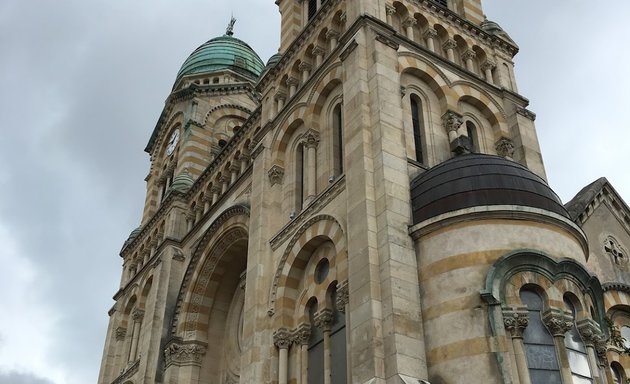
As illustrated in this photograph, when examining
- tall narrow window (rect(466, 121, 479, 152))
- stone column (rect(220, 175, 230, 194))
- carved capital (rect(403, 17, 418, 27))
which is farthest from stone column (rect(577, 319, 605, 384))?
stone column (rect(220, 175, 230, 194))

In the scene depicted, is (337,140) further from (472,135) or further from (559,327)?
(559,327)

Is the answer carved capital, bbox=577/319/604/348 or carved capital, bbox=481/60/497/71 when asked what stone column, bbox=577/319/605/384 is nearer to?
carved capital, bbox=577/319/604/348

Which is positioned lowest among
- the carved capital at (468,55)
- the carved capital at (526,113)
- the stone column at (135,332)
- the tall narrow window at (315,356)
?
the tall narrow window at (315,356)

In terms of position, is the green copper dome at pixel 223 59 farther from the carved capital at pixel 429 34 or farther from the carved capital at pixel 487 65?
the carved capital at pixel 487 65

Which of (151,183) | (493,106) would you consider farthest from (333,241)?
(151,183)

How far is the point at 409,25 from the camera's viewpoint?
23.5 metres

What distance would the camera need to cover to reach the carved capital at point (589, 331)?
1589 cm

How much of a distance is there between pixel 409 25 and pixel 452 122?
4011mm

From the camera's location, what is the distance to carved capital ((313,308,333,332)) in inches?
725

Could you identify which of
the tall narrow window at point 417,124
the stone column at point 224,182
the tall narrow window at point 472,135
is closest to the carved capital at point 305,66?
the tall narrow window at point 417,124

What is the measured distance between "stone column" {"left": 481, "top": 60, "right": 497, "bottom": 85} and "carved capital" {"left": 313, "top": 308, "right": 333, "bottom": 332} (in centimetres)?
1072

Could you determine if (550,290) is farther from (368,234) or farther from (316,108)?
(316,108)

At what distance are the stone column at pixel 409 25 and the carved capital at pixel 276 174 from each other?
6.01 m

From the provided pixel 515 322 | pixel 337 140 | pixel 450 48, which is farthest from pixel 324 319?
pixel 450 48
